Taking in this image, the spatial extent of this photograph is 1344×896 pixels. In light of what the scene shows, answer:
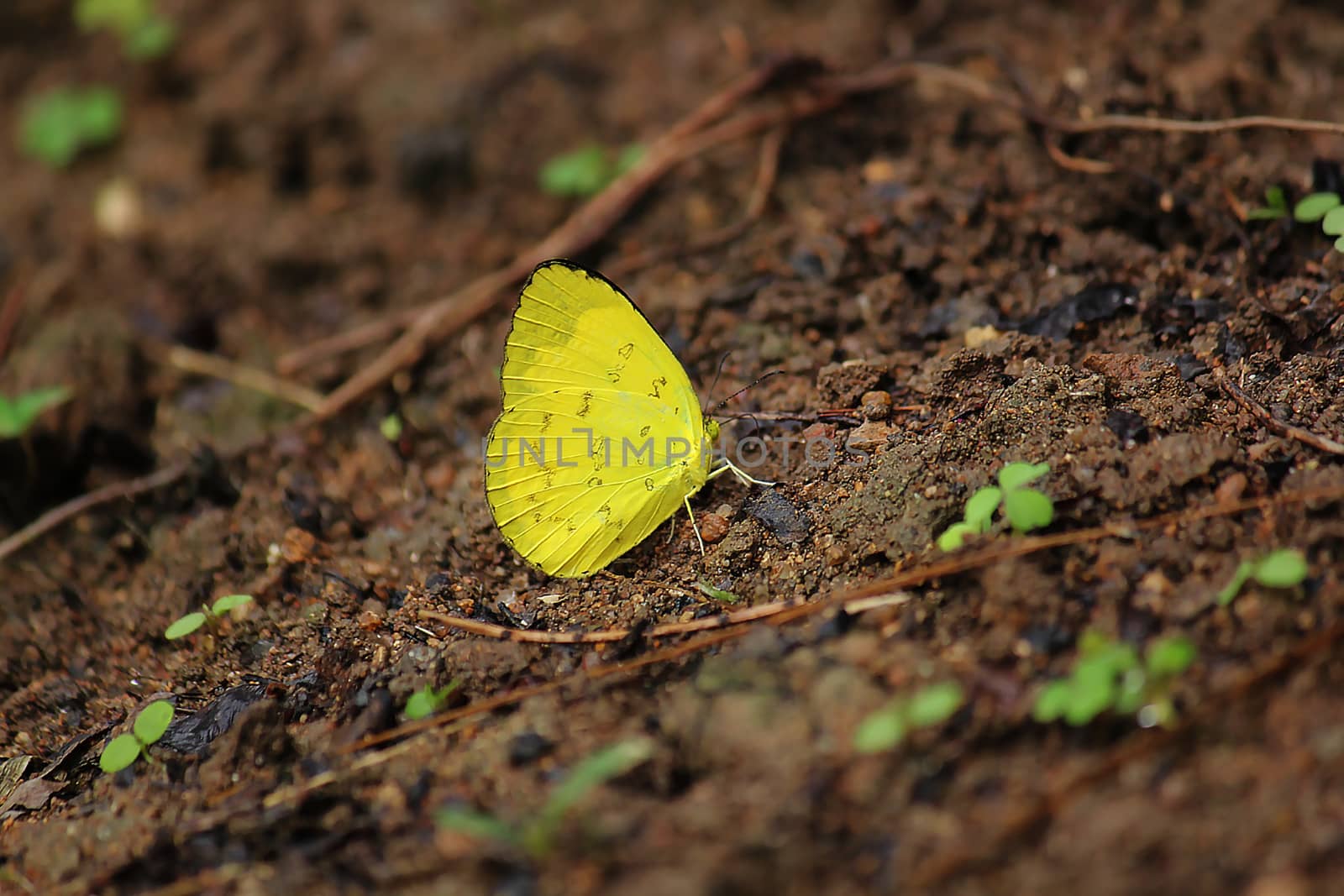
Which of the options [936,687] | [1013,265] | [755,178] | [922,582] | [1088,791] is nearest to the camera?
[1088,791]

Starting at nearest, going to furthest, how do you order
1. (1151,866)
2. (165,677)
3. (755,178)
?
1. (1151,866)
2. (165,677)
3. (755,178)

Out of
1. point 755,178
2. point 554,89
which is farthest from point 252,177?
point 755,178

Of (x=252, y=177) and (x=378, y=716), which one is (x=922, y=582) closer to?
(x=378, y=716)

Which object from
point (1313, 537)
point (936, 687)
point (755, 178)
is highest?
point (755, 178)

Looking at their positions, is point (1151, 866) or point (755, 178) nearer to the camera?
point (1151, 866)

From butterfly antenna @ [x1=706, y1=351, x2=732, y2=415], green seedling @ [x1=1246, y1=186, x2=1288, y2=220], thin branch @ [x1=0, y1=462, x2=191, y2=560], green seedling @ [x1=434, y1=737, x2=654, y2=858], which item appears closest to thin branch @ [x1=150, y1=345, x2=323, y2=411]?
thin branch @ [x1=0, y1=462, x2=191, y2=560]

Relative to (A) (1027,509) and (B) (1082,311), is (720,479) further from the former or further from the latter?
(B) (1082,311)

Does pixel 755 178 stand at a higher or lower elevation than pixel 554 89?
lower
